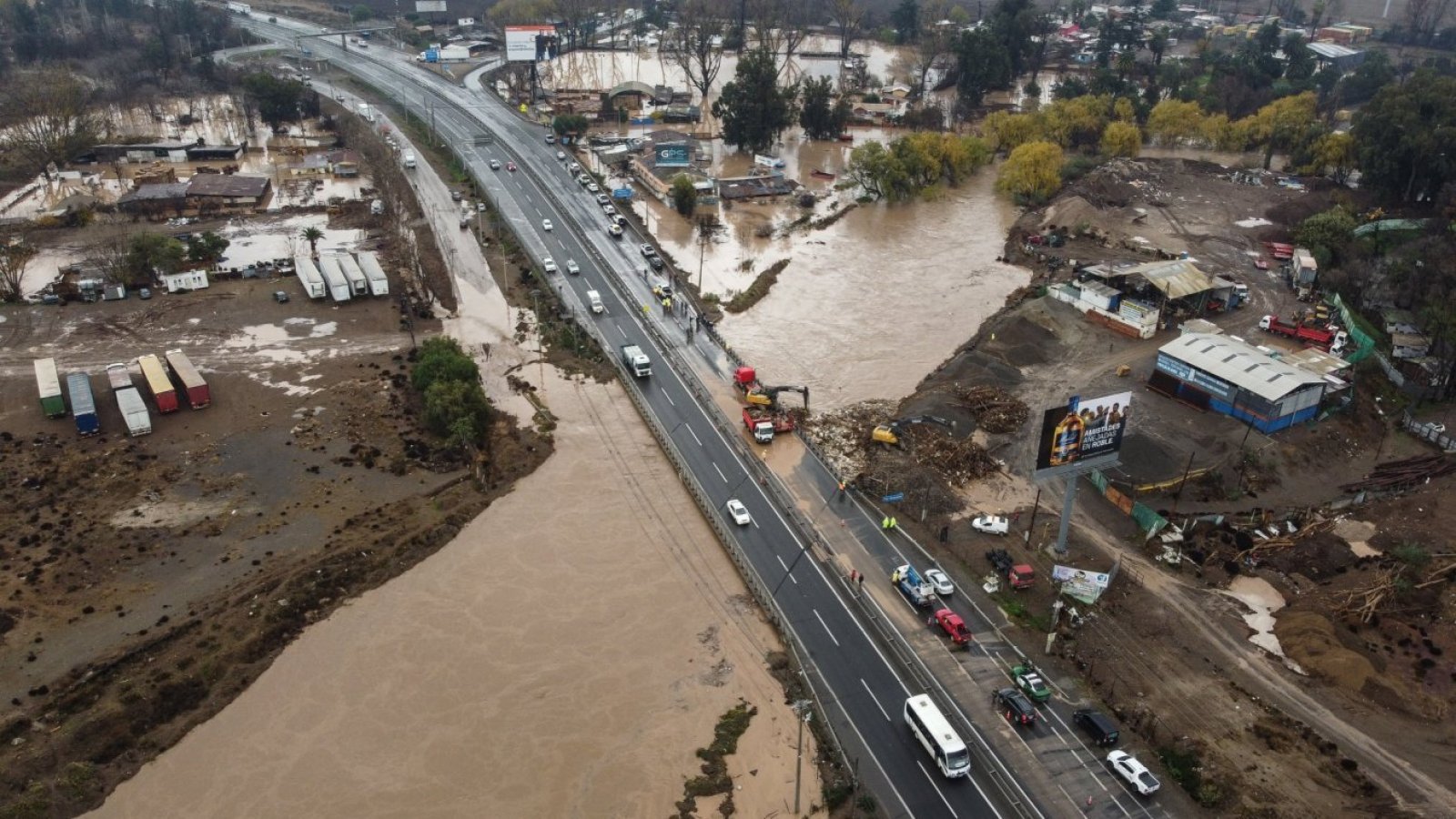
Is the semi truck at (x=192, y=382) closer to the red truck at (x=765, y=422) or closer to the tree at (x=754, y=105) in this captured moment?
the red truck at (x=765, y=422)

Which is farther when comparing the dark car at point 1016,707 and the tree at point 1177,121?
the tree at point 1177,121

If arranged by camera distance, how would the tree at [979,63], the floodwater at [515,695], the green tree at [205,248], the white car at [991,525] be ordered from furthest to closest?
the tree at [979,63] < the green tree at [205,248] < the white car at [991,525] < the floodwater at [515,695]

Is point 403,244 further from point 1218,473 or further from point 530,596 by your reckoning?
point 1218,473

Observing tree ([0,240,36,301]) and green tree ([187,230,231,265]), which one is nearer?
tree ([0,240,36,301])

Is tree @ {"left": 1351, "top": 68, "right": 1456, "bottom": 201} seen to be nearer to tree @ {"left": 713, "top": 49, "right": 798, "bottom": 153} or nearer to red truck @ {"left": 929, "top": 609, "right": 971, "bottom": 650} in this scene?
tree @ {"left": 713, "top": 49, "right": 798, "bottom": 153}

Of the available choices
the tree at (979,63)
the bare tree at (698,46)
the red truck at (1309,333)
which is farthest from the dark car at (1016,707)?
the bare tree at (698,46)

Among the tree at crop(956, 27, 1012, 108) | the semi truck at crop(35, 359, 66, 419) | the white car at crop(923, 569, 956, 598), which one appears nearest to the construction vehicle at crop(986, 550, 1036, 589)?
the white car at crop(923, 569, 956, 598)

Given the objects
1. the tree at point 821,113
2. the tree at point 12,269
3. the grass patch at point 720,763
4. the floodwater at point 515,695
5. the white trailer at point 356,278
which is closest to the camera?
the grass patch at point 720,763
